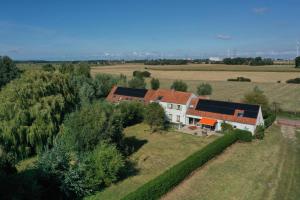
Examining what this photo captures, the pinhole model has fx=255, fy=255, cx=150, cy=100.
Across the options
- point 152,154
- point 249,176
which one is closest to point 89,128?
point 152,154

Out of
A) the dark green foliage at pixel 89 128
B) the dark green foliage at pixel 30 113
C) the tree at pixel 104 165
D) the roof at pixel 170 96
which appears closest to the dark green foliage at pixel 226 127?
the roof at pixel 170 96

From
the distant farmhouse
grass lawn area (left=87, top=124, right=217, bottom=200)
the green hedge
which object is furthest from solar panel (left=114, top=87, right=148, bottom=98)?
the green hedge

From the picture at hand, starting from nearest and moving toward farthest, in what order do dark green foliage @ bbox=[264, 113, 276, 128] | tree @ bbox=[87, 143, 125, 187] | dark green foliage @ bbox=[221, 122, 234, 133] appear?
tree @ bbox=[87, 143, 125, 187]
dark green foliage @ bbox=[221, 122, 234, 133]
dark green foliage @ bbox=[264, 113, 276, 128]

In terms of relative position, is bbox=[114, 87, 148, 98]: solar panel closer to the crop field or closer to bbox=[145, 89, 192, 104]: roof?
bbox=[145, 89, 192, 104]: roof

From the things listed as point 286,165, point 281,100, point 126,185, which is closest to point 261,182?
point 286,165

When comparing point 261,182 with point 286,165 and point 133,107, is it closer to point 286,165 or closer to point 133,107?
→ point 286,165
